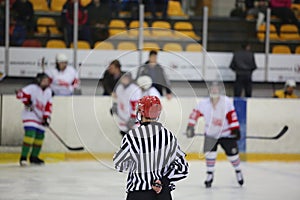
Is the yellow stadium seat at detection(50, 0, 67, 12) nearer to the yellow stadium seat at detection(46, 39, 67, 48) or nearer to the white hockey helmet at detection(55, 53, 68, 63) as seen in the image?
the yellow stadium seat at detection(46, 39, 67, 48)

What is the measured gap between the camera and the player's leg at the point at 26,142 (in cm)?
1050

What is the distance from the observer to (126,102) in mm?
8398

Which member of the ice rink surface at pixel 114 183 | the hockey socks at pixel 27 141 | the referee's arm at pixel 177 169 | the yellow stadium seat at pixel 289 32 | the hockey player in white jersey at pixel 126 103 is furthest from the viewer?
the yellow stadium seat at pixel 289 32

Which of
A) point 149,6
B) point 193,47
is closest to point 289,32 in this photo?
point 193,47

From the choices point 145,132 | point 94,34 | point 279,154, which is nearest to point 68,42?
point 94,34

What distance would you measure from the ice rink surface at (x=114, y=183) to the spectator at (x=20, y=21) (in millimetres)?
2236

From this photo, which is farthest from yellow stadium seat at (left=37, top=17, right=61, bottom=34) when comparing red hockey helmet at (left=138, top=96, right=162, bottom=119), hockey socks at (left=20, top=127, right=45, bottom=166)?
red hockey helmet at (left=138, top=96, right=162, bottom=119)

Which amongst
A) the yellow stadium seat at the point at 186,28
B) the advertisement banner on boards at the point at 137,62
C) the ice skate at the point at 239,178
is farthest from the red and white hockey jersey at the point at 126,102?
the yellow stadium seat at the point at 186,28

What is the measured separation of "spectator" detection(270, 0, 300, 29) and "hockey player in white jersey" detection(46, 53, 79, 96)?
3670 millimetres

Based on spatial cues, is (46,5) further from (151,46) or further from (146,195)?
(146,195)

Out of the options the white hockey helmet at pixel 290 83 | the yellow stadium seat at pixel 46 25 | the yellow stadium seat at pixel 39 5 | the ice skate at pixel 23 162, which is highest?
the yellow stadium seat at pixel 39 5

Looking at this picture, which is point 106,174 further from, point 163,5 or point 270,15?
point 270,15

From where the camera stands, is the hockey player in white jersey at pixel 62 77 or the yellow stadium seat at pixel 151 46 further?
the hockey player in white jersey at pixel 62 77

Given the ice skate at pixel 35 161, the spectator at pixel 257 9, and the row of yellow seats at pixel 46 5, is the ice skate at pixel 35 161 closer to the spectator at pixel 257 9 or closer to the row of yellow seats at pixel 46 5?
the row of yellow seats at pixel 46 5
